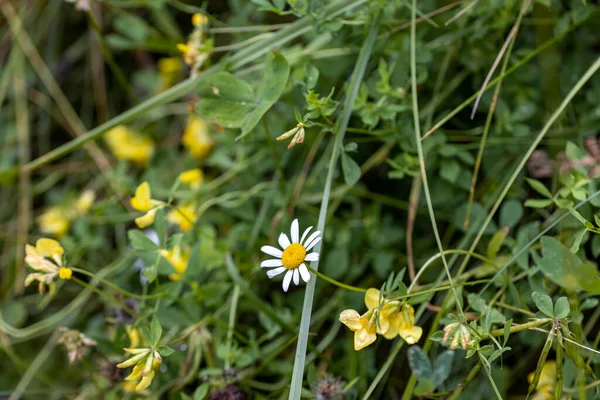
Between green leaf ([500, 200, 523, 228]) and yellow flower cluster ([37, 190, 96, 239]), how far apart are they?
999 millimetres

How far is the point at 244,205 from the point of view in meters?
1.32

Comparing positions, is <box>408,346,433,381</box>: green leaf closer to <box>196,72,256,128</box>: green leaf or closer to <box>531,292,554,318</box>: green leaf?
<box>531,292,554,318</box>: green leaf

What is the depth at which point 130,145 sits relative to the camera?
1.63 metres

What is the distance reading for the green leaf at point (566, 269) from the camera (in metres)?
0.77

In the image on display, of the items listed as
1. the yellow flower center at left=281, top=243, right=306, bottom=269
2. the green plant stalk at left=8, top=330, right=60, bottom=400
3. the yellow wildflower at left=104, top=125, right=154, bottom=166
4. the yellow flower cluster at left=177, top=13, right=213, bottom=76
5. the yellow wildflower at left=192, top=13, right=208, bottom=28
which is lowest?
the green plant stalk at left=8, top=330, right=60, bottom=400

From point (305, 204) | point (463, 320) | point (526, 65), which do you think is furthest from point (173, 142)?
point (463, 320)

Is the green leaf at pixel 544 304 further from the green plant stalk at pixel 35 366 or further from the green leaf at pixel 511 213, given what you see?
the green plant stalk at pixel 35 366

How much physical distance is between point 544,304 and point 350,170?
1.18ft

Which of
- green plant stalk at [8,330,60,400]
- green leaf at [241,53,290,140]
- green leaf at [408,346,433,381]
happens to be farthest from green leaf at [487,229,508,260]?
green plant stalk at [8,330,60,400]

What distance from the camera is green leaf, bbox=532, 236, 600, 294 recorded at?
767mm

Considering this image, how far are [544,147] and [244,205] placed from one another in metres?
0.65

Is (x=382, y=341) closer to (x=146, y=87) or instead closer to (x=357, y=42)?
(x=357, y=42)

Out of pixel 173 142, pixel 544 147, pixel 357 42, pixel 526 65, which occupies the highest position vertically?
pixel 357 42

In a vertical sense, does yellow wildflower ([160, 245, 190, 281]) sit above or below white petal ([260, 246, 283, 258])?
below
